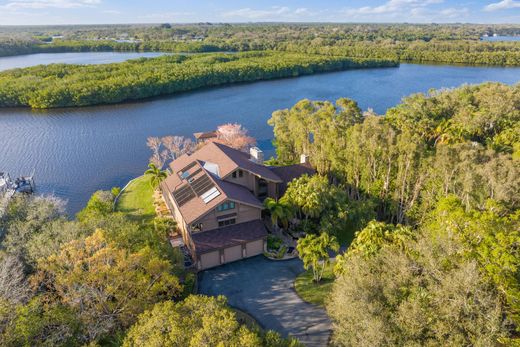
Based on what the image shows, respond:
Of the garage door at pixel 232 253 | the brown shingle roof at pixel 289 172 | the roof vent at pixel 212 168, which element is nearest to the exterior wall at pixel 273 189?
the brown shingle roof at pixel 289 172

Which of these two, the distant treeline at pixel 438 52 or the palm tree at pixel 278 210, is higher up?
the distant treeline at pixel 438 52

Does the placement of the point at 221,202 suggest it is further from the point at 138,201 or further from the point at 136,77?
the point at 136,77

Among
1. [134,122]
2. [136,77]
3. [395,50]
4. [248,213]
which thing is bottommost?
[248,213]

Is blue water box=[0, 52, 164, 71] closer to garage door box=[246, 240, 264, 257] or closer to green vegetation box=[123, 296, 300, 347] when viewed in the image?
garage door box=[246, 240, 264, 257]

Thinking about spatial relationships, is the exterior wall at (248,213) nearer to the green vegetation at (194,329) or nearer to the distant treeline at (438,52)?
the green vegetation at (194,329)


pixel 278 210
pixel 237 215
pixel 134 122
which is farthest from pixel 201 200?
pixel 134 122

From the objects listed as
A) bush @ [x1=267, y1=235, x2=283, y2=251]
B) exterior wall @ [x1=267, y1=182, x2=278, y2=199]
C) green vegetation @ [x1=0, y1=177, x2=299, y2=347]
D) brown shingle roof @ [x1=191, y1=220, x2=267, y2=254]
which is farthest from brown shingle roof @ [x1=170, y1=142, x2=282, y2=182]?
green vegetation @ [x1=0, y1=177, x2=299, y2=347]
